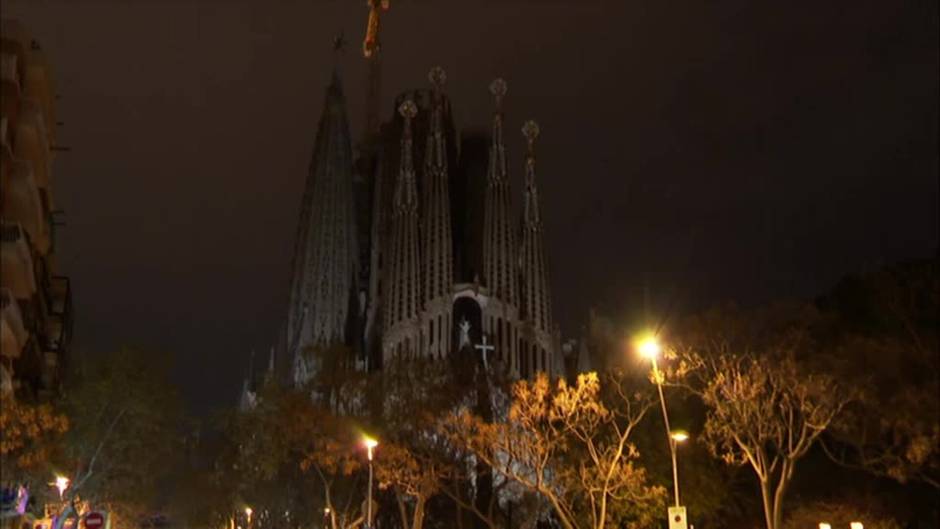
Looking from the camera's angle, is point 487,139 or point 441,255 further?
point 487,139

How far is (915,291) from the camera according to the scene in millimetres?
25922

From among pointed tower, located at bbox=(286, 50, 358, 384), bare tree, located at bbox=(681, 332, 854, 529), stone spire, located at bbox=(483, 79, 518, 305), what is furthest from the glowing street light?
stone spire, located at bbox=(483, 79, 518, 305)

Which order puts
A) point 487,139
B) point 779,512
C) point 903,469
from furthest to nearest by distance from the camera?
1. point 487,139
2. point 903,469
3. point 779,512

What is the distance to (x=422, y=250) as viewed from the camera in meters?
72.2

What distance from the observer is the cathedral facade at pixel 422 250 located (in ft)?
227

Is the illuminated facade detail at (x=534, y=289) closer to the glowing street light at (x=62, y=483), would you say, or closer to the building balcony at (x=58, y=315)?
the building balcony at (x=58, y=315)

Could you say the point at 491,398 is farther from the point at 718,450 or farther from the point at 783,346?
the point at 783,346

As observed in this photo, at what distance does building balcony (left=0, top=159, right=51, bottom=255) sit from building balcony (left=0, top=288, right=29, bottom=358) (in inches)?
87.0

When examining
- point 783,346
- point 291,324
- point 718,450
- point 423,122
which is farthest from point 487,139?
point 783,346

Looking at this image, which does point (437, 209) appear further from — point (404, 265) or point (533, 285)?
point (533, 285)

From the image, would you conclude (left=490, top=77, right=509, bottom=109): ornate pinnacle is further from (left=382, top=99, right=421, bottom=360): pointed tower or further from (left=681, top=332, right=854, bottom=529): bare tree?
(left=681, top=332, right=854, bottom=529): bare tree

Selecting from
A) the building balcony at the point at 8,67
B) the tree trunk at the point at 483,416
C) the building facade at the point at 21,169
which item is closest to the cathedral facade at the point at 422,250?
the tree trunk at the point at 483,416

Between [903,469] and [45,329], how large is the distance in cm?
4245

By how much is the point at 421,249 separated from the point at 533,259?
8.57 metres
